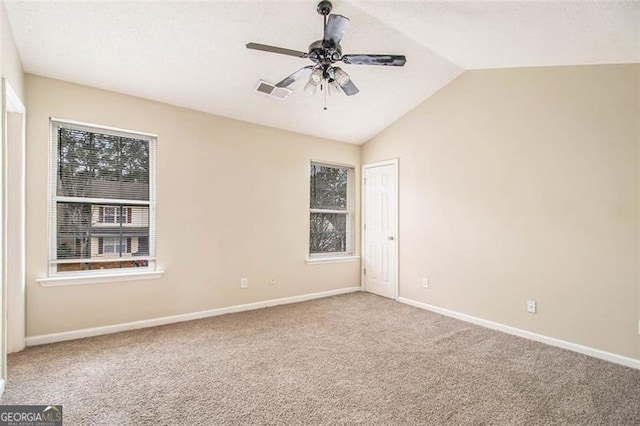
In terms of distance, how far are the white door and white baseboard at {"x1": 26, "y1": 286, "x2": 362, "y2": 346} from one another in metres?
0.70

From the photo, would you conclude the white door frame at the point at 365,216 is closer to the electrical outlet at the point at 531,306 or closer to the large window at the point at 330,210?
the large window at the point at 330,210

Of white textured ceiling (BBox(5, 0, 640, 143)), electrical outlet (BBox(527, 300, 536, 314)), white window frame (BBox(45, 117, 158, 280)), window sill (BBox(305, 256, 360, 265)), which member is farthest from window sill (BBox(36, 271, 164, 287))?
electrical outlet (BBox(527, 300, 536, 314))

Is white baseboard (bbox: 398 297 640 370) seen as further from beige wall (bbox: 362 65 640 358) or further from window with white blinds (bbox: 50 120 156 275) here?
window with white blinds (bbox: 50 120 156 275)

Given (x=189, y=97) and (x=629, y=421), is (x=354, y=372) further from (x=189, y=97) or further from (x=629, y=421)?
(x=189, y=97)

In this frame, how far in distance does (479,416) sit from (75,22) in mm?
3979

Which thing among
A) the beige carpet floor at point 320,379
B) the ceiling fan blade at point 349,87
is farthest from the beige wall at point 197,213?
the ceiling fan blade at point 349,87

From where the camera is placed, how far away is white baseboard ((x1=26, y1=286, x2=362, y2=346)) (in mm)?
3076

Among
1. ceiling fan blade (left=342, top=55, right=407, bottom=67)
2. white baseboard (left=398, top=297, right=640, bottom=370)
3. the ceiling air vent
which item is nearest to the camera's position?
ceiling fan blade (left=342, top=55, right=407, bottom=67)

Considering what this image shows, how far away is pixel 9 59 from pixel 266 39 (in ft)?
6.40

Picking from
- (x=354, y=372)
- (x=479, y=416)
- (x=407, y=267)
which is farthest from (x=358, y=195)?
(x=479, y=416)

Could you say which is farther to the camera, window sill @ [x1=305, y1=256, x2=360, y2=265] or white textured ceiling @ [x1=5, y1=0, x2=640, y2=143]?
window sill @ [x1=305, y1=256, x2=360, y2=265]

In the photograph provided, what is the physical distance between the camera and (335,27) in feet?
7.06

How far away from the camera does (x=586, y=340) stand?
2.97 meters

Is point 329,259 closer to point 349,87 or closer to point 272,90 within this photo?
point 272,90
